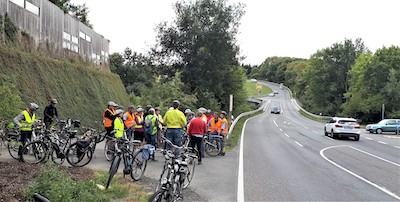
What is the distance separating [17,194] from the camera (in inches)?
247

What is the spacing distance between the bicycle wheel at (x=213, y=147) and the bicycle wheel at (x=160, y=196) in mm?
9053

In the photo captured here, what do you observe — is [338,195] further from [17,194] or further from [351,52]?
[351,52]

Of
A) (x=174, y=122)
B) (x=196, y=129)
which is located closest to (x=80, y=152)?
(x=174, y=122)

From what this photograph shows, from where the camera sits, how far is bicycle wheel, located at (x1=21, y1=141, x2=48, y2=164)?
9.48m

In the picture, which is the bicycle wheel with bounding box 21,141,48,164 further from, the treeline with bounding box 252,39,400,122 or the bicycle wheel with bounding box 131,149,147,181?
the treeline with bounding box 252,39,400,122

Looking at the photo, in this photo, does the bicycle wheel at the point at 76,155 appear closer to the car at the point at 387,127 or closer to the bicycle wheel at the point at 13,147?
the bicycle wheel at the point at 13,147

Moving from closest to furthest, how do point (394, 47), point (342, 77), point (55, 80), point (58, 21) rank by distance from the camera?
point (55, 80) → point (58, 21) → point (394, 47) → point (342, 77)

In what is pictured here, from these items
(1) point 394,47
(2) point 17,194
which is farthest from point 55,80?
(1) point 394,47

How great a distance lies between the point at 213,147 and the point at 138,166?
6582 mm

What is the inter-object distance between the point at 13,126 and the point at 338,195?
876 centimetres

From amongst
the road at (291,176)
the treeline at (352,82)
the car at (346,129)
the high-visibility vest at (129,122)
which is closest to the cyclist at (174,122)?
the road at (291,176)

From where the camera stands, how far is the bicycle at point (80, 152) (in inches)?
400

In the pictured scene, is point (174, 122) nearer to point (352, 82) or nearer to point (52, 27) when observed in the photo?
point (52, 27)

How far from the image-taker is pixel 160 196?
232 inches
